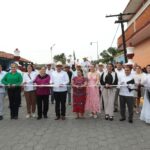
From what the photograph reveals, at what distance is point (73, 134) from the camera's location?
8.41 metres

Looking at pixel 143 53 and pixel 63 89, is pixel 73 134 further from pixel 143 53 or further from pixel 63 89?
pixel 143 53

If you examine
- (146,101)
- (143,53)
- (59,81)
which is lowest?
(146,101)

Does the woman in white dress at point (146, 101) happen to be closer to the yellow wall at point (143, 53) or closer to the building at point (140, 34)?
the building at point (140, 34)

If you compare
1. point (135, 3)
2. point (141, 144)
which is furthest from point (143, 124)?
point (135, 3)

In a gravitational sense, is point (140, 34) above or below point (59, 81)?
above

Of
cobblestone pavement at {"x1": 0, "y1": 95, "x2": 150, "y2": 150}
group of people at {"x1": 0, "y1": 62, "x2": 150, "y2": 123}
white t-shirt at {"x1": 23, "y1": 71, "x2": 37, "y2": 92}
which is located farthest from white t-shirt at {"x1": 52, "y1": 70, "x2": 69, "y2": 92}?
cobblestone pavement at {"x1": 0, "y1": 95, "x2": 150, "y2": 150}

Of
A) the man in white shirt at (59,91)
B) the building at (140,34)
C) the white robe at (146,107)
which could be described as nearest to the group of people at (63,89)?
the man in white shirt at (59,91)

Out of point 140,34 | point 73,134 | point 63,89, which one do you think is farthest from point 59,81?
point 140,34

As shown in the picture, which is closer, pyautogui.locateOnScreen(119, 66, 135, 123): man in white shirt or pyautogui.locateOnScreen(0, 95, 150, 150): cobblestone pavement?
pyautogui.locateOnScreen(0, 95, 150, 150): cobblestone pavement

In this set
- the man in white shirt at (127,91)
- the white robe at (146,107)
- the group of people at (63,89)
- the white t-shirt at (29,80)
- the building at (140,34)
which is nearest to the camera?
the white robe at (146,107)

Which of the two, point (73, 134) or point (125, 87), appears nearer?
point (73, 134)

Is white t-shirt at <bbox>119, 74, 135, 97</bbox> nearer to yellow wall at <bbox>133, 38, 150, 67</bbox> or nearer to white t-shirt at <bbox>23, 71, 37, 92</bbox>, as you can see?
white t-shirt at <bbox>23, 71, 37, 92</bbox>

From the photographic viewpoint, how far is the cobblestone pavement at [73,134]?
722cm

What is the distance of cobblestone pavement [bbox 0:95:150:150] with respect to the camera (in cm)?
722
